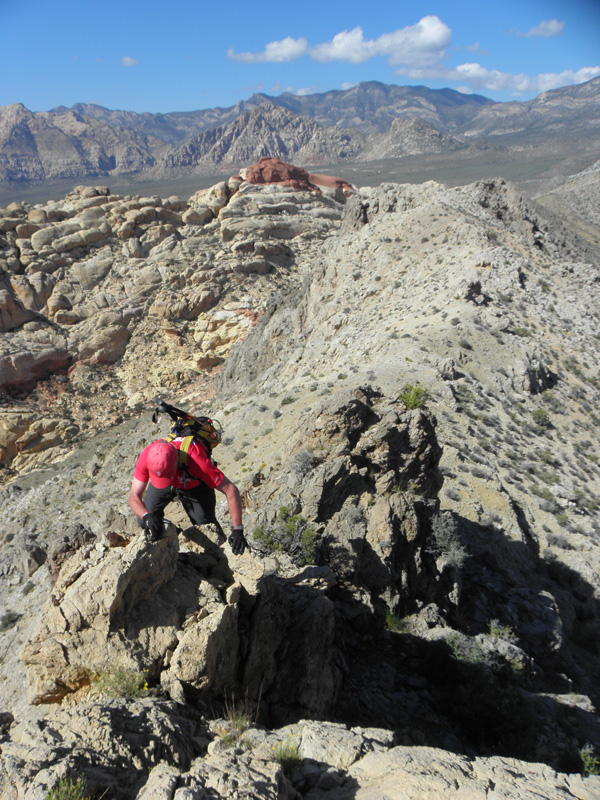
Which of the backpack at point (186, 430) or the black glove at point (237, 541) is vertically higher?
the backpack at point (186, 430)

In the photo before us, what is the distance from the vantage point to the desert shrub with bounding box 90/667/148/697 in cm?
386

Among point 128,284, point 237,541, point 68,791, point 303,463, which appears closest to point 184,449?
point 237,541

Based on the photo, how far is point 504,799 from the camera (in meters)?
3.03

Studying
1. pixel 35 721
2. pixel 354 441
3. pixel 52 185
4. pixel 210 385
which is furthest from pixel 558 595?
pixel 52 185

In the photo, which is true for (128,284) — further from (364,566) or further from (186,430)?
(186,430)

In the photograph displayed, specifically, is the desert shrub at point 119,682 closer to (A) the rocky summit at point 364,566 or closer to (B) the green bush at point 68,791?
(A) the rocky summit at point 364,566

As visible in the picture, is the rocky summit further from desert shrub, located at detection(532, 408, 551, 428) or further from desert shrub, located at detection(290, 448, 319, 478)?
desert shrub, located at detection(532, 408, 551, 428)

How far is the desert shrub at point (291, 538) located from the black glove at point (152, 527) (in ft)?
8.54

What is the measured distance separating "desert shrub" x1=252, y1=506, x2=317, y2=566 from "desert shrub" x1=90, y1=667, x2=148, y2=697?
2.92m

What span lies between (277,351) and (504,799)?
26770 mm

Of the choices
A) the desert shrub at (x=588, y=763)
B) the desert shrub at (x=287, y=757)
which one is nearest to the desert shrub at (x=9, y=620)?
the desert shrub at (x=287, y=757)

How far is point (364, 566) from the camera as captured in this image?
6984 millimetres

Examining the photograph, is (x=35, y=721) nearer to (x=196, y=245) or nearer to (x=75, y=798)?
(x=75, y=798)

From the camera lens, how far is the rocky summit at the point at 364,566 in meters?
3.45
